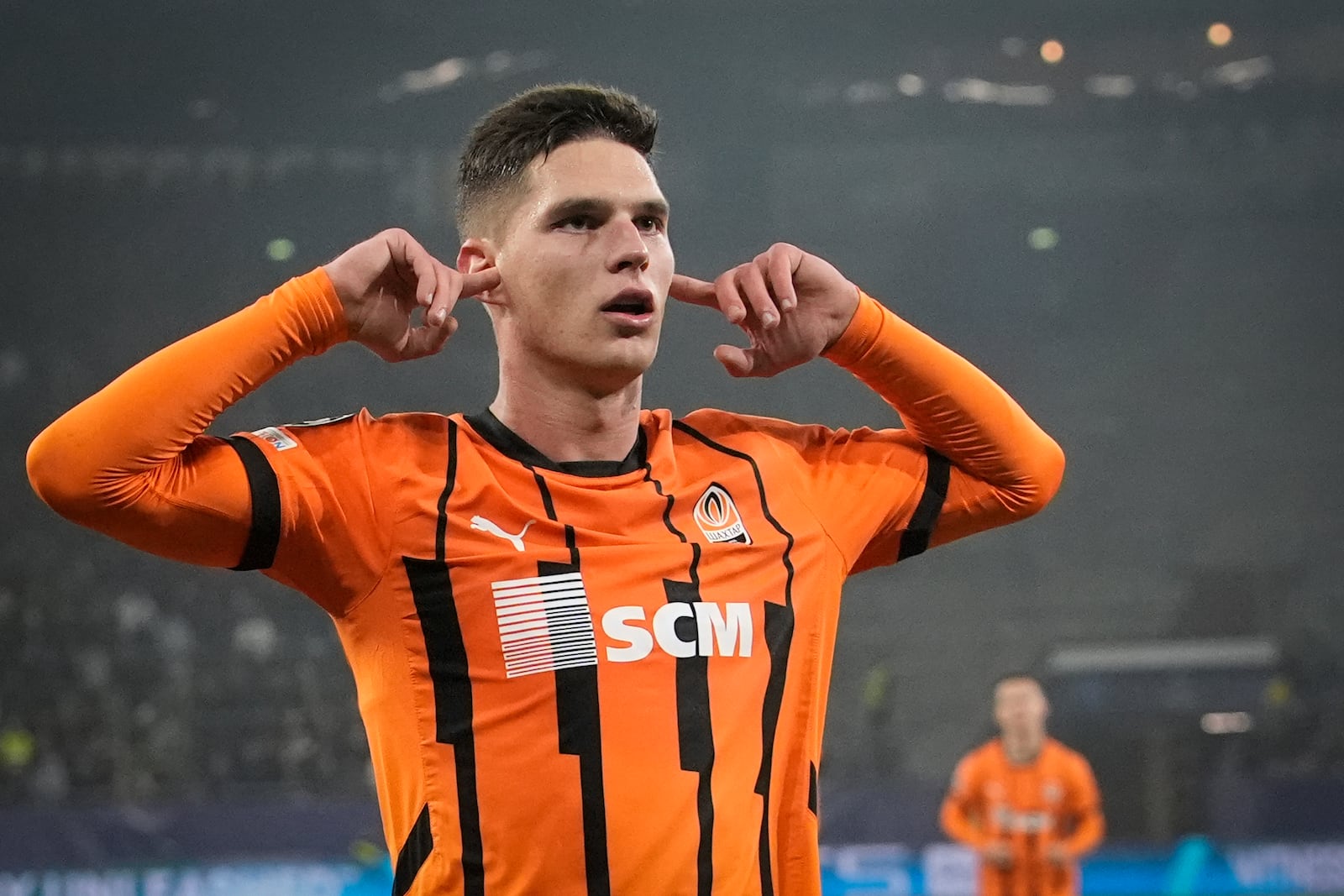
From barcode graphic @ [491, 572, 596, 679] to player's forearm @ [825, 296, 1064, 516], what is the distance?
481 mm

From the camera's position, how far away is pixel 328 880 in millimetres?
6867

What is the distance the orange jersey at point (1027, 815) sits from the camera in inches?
230

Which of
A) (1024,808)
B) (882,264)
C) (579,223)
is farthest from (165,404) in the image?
(882,264)

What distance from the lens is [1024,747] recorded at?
6.08m

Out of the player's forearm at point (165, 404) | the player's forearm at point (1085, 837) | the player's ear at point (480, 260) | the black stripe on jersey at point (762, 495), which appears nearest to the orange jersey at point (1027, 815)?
the player's forearm at point (1085, 837)

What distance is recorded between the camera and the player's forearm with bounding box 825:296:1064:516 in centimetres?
173

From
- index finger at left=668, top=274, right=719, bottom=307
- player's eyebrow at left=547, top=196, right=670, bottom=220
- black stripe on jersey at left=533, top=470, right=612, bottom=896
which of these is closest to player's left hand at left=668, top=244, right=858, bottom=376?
index finger at left=668, top=274, right=719, bottom=307

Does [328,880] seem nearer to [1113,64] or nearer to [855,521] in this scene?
[855,521]

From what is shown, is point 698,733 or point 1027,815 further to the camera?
point 1027,815

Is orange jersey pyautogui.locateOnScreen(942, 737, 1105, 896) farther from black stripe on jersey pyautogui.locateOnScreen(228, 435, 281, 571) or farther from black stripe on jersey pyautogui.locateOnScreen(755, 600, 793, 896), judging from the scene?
black stripe on jersey pyautogui.locateOnScreen(228, 435, 281, 571)

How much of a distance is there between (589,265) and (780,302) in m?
0.23

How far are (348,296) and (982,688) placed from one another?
355 inches

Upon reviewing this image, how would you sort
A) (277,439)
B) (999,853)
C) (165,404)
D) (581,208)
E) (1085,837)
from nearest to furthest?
1. (165,404)
2. (277,439)
3. (581,208)
4. (1085,837)
5. (999,853)

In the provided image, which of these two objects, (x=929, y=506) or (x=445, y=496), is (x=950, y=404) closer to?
(x=929, y=506)
